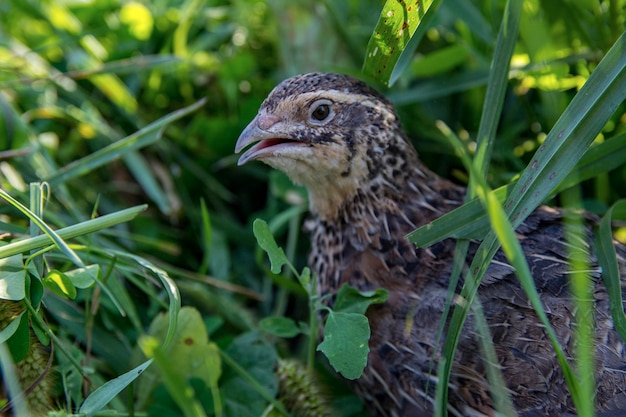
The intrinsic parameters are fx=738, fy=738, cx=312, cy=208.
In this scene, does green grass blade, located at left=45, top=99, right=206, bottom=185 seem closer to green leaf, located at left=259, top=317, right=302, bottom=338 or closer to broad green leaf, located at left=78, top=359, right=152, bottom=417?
green leaf, located at left=259, top=317, right=302, bottom=338

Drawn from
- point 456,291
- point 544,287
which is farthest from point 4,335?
point 544,287

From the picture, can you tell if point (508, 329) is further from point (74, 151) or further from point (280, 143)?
point (74, 151)

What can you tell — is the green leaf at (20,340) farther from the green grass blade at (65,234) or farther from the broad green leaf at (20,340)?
the green grass blade at (65,234)

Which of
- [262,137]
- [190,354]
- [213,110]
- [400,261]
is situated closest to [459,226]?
[400,261]

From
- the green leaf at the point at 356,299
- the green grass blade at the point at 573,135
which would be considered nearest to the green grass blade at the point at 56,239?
the green leaf at the point at 356,299

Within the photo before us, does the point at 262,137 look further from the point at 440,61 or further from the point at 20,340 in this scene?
the point at 440,61

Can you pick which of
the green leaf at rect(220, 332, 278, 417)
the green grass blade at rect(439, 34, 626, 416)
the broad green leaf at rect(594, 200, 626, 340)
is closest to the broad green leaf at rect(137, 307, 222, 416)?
the green leaf at rect(220, 332, 278, 417)
